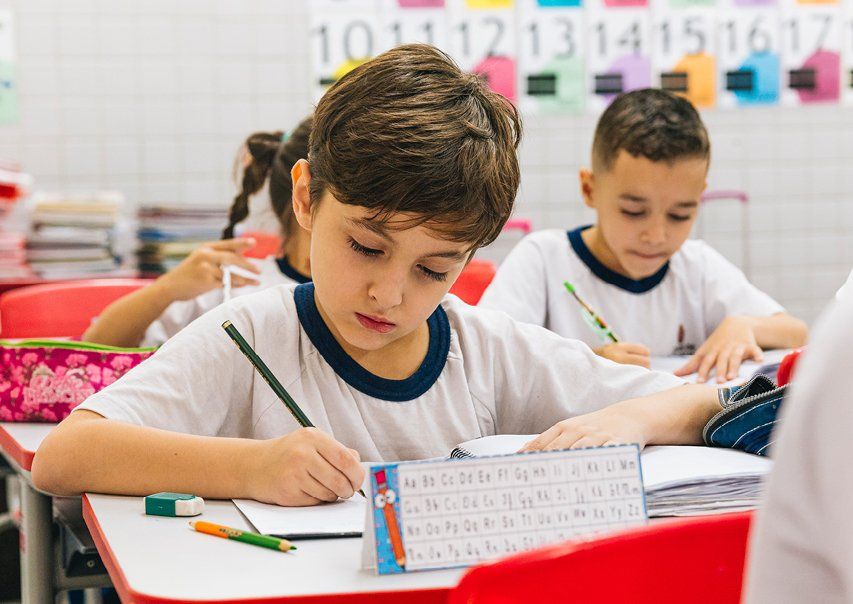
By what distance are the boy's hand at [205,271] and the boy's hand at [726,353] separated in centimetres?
87

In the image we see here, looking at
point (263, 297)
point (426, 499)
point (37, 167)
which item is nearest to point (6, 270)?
point (37, 167)

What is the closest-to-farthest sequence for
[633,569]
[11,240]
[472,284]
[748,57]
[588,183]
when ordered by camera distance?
1. [633,569]
2. [588,183]
3. [472,284]
4. [11,240]
5. [748,57]

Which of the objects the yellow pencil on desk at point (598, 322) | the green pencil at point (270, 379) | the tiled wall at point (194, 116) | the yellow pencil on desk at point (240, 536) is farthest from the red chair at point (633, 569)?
the tiled wall at point (194, 116)

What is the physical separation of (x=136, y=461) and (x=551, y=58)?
3407 mm

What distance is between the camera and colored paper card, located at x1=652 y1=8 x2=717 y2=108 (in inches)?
170

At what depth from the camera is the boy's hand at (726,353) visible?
1.99m

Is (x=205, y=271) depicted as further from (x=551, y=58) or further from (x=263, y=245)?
(x=551, y=58)

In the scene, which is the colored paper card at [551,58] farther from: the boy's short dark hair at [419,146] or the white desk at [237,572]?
the white desk at [237,572]

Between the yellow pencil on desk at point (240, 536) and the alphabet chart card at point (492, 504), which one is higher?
the alphabet chart card at point (492, 504)

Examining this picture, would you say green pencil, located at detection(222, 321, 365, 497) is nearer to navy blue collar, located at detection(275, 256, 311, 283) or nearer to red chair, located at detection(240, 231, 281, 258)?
navy blue collar, located at detection(275, 256, 311, 283)

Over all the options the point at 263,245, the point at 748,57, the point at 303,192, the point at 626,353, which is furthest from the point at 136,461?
the point at 748,57

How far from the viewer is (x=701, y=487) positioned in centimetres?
107

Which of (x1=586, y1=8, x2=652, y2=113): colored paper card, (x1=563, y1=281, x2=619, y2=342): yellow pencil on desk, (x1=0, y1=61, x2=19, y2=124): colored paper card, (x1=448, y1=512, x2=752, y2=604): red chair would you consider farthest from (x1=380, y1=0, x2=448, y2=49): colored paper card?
(x1=448, y1=512, x2=752, y2=604): red chair

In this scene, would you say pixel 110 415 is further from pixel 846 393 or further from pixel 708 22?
pixel 708 22
